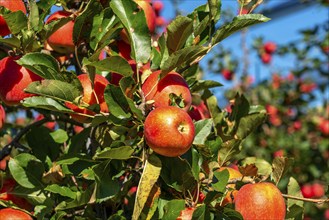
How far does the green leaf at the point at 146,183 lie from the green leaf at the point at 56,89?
0.58 feet

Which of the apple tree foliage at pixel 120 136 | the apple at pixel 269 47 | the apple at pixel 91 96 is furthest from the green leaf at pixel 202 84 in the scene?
the apple at pixel 269 47

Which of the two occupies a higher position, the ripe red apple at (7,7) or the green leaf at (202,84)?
the ripe red apple at (7,7)

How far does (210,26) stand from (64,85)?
303 millimetres

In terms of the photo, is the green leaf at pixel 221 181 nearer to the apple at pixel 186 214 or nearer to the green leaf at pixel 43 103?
the apple at pixel 186 214

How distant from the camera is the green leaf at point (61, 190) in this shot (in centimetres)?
102

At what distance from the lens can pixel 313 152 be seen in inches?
147

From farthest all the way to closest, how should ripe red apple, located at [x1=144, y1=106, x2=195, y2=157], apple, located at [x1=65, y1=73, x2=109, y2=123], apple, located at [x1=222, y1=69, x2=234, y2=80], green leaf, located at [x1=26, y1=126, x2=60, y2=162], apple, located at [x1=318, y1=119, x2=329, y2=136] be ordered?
1. apple, located at [x1=222, y1=69, x2=234, y2=80]
2. apple, located at [x1=318, y1=119, x2=329, y2=136]
3. green leaf, located at [x1=26, y1=126, x2=60, y2=162]
4. apple, located at [x1=65, y1=73, x2=109, y2=123]
5. ripe red apple, located at [x1=144, y1=106, x2=195, y2=157]

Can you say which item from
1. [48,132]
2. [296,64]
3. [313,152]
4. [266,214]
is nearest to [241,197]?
[266,214]

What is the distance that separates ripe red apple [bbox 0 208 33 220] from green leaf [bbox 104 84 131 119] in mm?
307

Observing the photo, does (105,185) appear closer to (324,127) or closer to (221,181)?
(221,181)

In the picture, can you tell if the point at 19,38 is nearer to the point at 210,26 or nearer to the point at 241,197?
the point at 210,26

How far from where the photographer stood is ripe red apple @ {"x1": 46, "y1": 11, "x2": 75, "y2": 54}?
109cm

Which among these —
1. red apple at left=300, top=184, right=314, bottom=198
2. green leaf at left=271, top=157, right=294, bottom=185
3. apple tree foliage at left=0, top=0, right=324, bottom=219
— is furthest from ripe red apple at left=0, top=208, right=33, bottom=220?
red apple at left=300, top=184, right=314, bottom=198

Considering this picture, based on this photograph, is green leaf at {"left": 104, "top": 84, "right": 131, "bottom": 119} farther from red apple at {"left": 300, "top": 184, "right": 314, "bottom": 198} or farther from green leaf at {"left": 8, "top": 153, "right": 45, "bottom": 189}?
red apple at {"left": 300, "top": 184, "right": 314, "bottom": 198}
